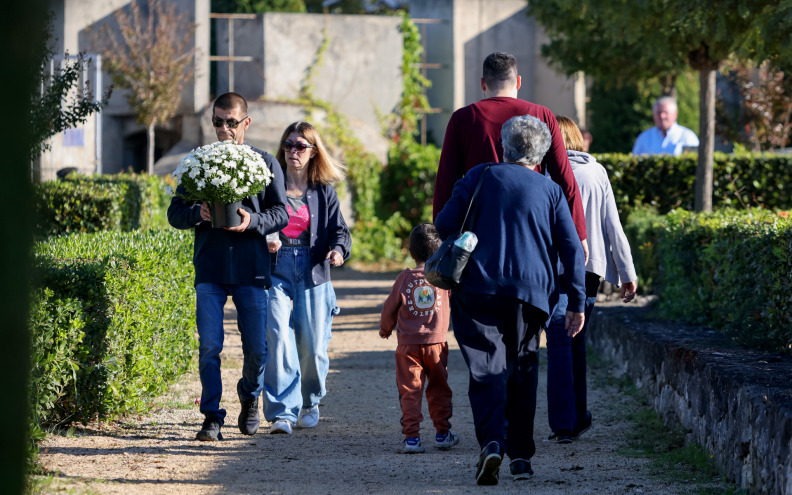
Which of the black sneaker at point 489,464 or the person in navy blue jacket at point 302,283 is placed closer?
the black sneaker at point 489,464

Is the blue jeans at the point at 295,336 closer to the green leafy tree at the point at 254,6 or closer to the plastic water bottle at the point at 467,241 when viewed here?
the plastic water bottle at the point at 467,241

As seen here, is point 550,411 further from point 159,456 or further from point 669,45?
point 669,45

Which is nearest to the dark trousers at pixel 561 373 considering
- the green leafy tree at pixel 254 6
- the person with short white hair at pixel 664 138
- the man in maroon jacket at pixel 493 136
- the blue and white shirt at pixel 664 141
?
the man in maroon jacket at pixel 493 136

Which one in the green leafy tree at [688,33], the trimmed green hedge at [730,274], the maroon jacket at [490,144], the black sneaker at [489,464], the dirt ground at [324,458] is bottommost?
the dirt ground at [324,458]

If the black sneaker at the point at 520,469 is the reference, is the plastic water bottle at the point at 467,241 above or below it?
above

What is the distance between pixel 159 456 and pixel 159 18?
15973mm

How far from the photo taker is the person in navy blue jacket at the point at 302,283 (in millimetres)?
5938

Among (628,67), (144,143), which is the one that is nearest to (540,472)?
(628,67)

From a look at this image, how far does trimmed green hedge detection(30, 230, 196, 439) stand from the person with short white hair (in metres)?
7.71

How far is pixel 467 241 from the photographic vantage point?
14.9 ft

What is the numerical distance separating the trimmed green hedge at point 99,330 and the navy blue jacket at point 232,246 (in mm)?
515

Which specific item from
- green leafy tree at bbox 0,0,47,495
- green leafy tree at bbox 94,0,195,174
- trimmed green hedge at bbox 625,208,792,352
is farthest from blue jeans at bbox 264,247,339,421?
green leafy tree at bbox 94,0,195,174

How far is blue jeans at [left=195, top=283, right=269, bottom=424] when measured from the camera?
217 inches

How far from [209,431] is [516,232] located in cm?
216
